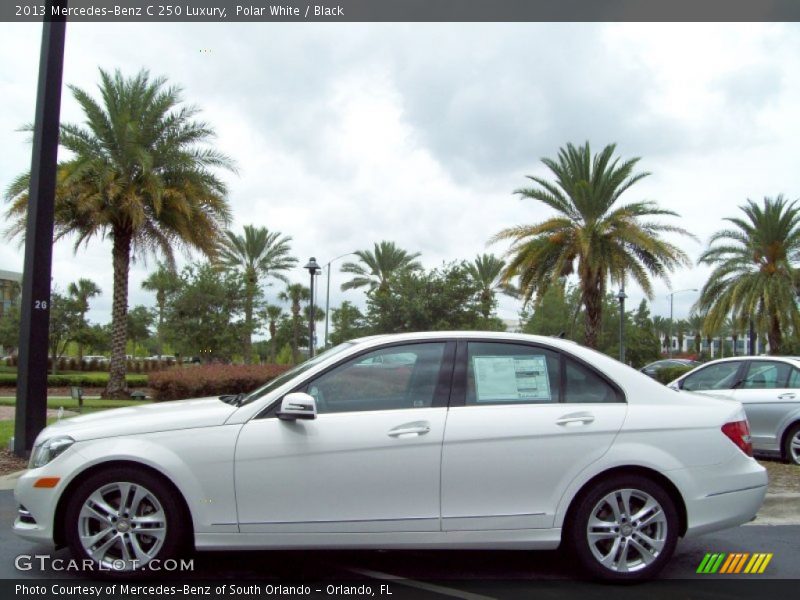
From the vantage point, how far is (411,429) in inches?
178

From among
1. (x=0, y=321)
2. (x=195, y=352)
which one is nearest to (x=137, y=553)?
(x=195, y=352)

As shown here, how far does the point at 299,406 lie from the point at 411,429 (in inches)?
27.4

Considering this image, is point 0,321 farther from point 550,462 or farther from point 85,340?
point 550,462

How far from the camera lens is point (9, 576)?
4660 mm

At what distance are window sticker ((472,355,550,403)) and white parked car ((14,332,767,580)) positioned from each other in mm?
28

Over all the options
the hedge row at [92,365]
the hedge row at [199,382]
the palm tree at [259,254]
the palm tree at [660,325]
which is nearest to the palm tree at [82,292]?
the hedge row at [92,365]

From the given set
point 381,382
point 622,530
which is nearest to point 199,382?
point 381,382

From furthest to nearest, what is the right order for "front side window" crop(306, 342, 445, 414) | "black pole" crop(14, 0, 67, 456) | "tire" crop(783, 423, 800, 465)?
1. "tire" crop(783, 423, 800, 465)
2. "black pole" crop(14, 0, 67, 456)
3. "front side window" crop(306, 342, 445, 414)

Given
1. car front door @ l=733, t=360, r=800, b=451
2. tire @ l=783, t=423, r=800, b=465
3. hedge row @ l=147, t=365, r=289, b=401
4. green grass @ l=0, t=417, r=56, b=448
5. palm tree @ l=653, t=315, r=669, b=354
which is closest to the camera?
tire @ l=783, t=423, r=800, b=465

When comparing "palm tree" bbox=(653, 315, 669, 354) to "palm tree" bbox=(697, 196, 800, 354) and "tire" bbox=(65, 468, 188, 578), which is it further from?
"tire" bbox=(65, 468, 188, 578)

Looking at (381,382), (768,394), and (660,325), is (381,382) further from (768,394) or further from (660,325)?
(660,325)

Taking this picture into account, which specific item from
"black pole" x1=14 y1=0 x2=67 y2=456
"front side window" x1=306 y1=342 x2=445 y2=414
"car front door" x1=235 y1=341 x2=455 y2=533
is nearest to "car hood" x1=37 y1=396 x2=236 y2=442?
"car front door" x1=235 y1=341 x2=455 y2=533

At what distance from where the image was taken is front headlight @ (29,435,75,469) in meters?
4.55
